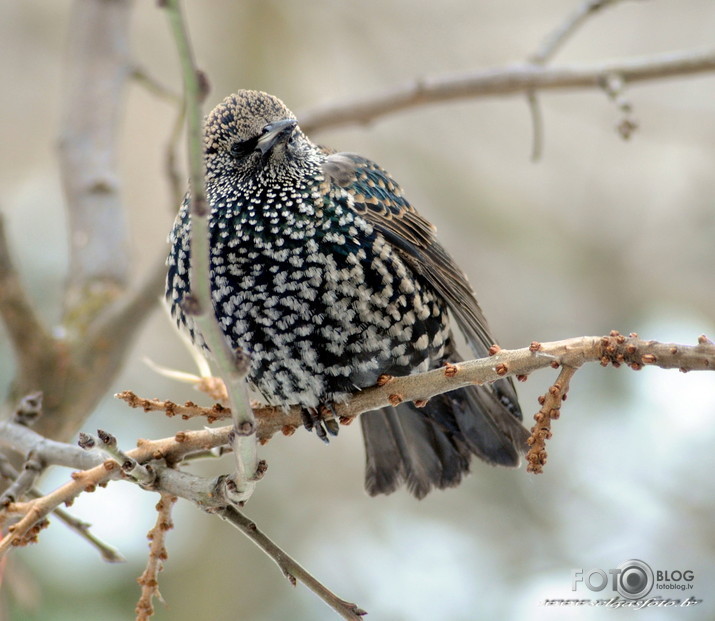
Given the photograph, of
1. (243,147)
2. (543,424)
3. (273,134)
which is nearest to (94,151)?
(243,147)

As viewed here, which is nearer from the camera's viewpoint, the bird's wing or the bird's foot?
the bird's foot

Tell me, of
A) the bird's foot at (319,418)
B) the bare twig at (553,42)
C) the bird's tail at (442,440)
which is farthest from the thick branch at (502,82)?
the bird's foot at (319,418)

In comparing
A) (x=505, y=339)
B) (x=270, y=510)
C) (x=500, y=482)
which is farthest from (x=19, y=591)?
(x=505, y=339)

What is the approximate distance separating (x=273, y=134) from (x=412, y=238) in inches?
23.9

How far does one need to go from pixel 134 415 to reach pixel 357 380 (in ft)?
11.8

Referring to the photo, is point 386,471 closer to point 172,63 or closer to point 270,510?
point 270,510

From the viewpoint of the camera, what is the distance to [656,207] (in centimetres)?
697

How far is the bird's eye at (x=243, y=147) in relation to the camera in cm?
311

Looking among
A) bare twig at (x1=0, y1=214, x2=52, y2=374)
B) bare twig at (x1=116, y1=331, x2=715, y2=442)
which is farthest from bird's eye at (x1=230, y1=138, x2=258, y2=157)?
bare twig at (x1=116, y1=331, x2=715, y2=442)

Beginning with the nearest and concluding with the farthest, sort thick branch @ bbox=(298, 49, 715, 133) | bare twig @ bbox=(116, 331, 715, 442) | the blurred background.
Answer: bare twig @ bbox=(116, 331, 715, 442), thick branch @ bbox=(298, 49, 715, 133), the blurred background

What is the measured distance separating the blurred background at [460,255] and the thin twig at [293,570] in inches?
106

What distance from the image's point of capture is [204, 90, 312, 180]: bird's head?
10.1 feet

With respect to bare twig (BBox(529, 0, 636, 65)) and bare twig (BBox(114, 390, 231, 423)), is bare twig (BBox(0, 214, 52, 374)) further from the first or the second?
bare twig (BBox(529, 0, 636, 65))

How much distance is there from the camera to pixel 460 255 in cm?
683
